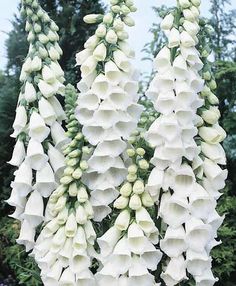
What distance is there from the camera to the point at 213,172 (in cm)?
238

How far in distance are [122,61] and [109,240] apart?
1.90 ft

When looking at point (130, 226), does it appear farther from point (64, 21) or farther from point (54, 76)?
point (64, 21)

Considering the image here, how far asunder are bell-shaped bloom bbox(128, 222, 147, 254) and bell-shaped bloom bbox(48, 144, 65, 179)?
0.37 m

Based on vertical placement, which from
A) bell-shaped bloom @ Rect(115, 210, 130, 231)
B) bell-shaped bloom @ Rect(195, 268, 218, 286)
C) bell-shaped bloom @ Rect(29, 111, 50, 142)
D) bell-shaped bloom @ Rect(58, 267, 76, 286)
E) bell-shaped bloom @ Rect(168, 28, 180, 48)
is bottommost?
bell-shaped bloom @ Rect(58, 267, 76, 286)

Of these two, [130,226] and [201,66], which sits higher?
[201,66]

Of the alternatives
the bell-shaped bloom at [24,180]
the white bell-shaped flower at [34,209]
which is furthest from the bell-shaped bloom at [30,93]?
the white bell-shaped flower at [34,209]

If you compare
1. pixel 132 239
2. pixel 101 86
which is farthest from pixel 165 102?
pixel 132 239

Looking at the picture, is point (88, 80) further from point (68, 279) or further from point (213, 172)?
point (68, 279)

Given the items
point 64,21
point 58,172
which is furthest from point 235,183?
point 58,172

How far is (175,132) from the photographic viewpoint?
7.34 feet

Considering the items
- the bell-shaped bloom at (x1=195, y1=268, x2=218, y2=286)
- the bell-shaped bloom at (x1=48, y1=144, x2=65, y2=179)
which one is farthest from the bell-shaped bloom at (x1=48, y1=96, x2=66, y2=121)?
the bell-shaped bloom at (x1=195, y1=268, x2=218, y2=286)

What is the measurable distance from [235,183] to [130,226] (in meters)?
2.82

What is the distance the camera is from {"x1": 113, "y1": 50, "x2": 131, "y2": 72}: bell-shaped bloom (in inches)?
91.5

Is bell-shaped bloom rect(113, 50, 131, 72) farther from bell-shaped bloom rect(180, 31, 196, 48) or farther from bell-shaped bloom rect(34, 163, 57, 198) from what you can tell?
bell-shaped bloom rect(34, 163, 57, 198)
